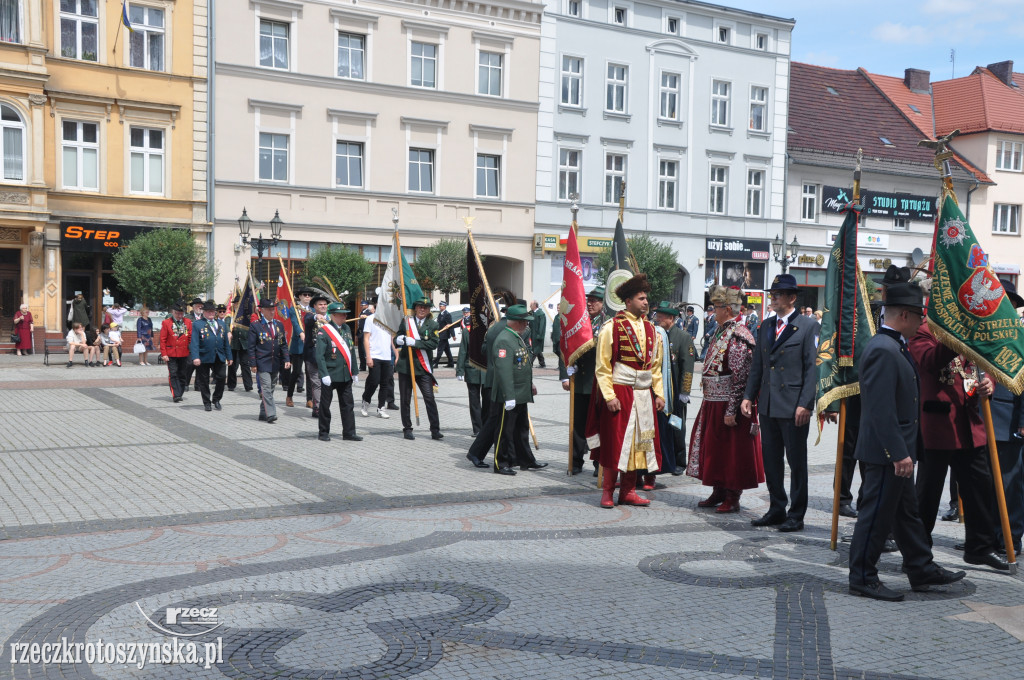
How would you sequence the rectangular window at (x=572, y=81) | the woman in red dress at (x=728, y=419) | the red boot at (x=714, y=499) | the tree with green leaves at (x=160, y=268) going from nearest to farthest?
the woman in red dress at (x=728, y=419) < the red boot at (x=714, y=499) < the tree with green leaves at (x=160, y=268) < the rectangular window at (x=572, y=81)

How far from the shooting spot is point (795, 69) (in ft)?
142

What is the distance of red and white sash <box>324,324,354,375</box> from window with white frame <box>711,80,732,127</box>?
1103 inches

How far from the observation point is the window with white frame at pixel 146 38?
28.5 metres

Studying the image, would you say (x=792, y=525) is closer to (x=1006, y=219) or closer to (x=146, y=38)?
(x=146, y=38)

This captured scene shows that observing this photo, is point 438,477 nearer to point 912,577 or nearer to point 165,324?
point 912,577

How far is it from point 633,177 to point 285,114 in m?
13.2

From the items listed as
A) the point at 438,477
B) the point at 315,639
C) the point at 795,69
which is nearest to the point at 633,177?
the point at 795,69

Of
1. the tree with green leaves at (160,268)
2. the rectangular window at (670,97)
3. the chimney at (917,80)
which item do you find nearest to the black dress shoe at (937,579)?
the tree with green leaves at (160,268)

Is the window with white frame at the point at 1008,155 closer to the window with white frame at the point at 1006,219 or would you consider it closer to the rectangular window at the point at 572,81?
the window with white frame at the point at 1006,219

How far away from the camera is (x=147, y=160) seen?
29000mm

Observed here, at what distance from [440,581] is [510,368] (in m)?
4.38

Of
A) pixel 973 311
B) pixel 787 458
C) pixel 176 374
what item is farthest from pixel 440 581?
pixel 176 374

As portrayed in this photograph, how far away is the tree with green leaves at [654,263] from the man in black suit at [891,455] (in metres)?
26.6

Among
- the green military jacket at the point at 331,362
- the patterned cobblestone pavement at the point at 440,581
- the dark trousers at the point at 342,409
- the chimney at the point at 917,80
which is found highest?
the chimney at the point at 917,80
